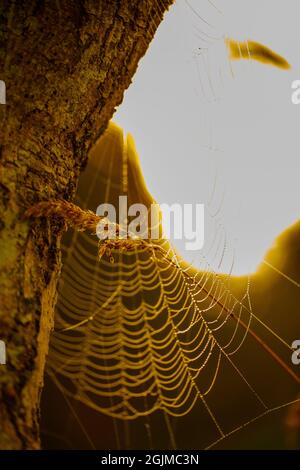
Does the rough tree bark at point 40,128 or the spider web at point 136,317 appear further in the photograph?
→ the spider web at point 136,317

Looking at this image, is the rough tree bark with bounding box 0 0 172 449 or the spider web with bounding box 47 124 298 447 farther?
the spider web with bounding box 47 124 298 447

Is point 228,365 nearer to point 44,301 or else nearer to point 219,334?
point 219,334

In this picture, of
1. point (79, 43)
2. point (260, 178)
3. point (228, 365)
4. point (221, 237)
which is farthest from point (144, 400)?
point (79, 43)

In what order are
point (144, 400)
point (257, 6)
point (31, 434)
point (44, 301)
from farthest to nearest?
point (144, 400) < point (257, 6) < point (44, 301) < point (31, 434)

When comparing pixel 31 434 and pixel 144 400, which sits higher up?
pixel 31 434

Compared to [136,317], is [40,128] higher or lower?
higher

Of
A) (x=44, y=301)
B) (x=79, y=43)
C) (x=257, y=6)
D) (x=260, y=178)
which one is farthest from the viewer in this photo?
(x=260, y=178)

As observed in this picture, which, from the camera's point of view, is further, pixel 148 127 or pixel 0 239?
pixel 148 127

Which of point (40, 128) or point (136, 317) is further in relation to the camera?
point (136, 317)
